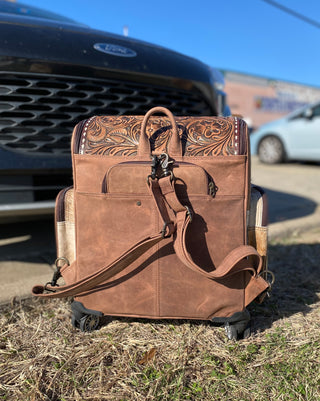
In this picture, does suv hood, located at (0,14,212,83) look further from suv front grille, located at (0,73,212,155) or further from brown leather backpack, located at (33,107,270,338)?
brown leather backpack, located at (33,107,270,338)

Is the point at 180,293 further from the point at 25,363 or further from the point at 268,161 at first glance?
the point at 268,161

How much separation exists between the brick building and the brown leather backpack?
1795 cm

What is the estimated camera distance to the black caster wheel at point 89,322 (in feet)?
5.24

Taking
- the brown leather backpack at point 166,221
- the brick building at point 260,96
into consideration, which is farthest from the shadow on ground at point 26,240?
the brick building at point 260,96

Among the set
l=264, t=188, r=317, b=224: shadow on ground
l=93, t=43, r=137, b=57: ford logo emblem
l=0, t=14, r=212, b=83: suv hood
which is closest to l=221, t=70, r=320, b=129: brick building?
l=264, t=188, r=317, b=224: shadow on ground

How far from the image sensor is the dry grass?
127 centimetres

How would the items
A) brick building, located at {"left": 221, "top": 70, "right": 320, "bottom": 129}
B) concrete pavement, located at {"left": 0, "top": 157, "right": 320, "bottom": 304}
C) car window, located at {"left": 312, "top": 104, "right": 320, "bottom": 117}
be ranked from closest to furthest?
concrete pavement, located at {"left": 0, "top": 157, "right": 320, "bottom": 304} → car window, located at {"left": 312, "top": 104, "right": 320, "bottom": 117} → brick building, located at {"left": 221, "top": 70, "right": 320, "bottom": 129}

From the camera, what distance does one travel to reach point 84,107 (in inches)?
81.1

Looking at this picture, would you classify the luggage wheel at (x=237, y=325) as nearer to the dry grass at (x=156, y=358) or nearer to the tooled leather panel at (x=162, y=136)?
the dry grass at (x=156, y=358)

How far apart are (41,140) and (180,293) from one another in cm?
113

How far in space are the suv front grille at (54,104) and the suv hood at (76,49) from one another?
9 centimetres

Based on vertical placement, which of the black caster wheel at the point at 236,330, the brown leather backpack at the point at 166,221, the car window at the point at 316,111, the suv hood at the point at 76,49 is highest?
the suv hood at the point at 76,49

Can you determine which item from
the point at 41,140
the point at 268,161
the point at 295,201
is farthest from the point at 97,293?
the point at 268,161

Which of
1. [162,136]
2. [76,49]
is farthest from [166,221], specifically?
[76,49]
